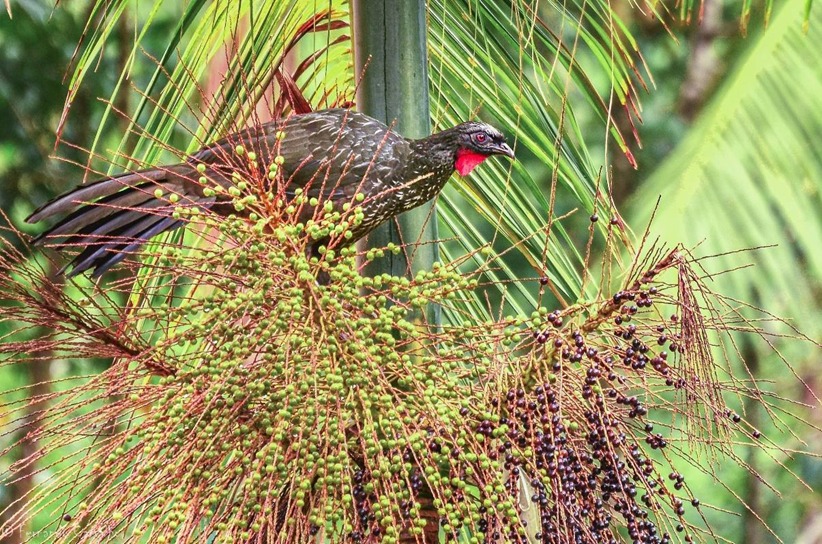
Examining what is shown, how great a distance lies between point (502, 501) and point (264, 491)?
26cm

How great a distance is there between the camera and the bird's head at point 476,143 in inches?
68.8

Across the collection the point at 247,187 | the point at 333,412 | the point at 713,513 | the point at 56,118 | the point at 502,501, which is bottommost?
the point at 713,513

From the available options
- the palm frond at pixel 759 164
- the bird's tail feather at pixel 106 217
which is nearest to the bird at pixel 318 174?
the bird's tail feather at pixel 106 217

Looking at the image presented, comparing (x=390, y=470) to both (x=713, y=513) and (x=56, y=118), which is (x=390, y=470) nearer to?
(x=56, y=118)

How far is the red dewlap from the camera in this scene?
68.9 inches

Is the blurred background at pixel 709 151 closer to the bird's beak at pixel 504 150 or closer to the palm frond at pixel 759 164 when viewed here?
the palm frond at pixel 759 164

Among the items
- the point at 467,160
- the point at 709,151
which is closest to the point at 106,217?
the point at 467,160

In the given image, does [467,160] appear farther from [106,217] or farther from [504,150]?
[106,217]

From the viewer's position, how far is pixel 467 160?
1766 mm

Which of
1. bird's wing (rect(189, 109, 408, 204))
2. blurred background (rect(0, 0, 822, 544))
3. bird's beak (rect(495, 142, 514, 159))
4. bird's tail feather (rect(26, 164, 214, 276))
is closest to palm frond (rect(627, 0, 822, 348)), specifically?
blurred background (rect(0, 0, 822, 544))

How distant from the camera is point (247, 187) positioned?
1346 millimetres

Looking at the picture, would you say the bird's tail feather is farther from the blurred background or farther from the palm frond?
the palm frond

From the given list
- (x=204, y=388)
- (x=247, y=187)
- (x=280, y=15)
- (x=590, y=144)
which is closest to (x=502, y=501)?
(x=204, y=388)

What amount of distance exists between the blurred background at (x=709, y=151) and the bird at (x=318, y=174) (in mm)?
98
